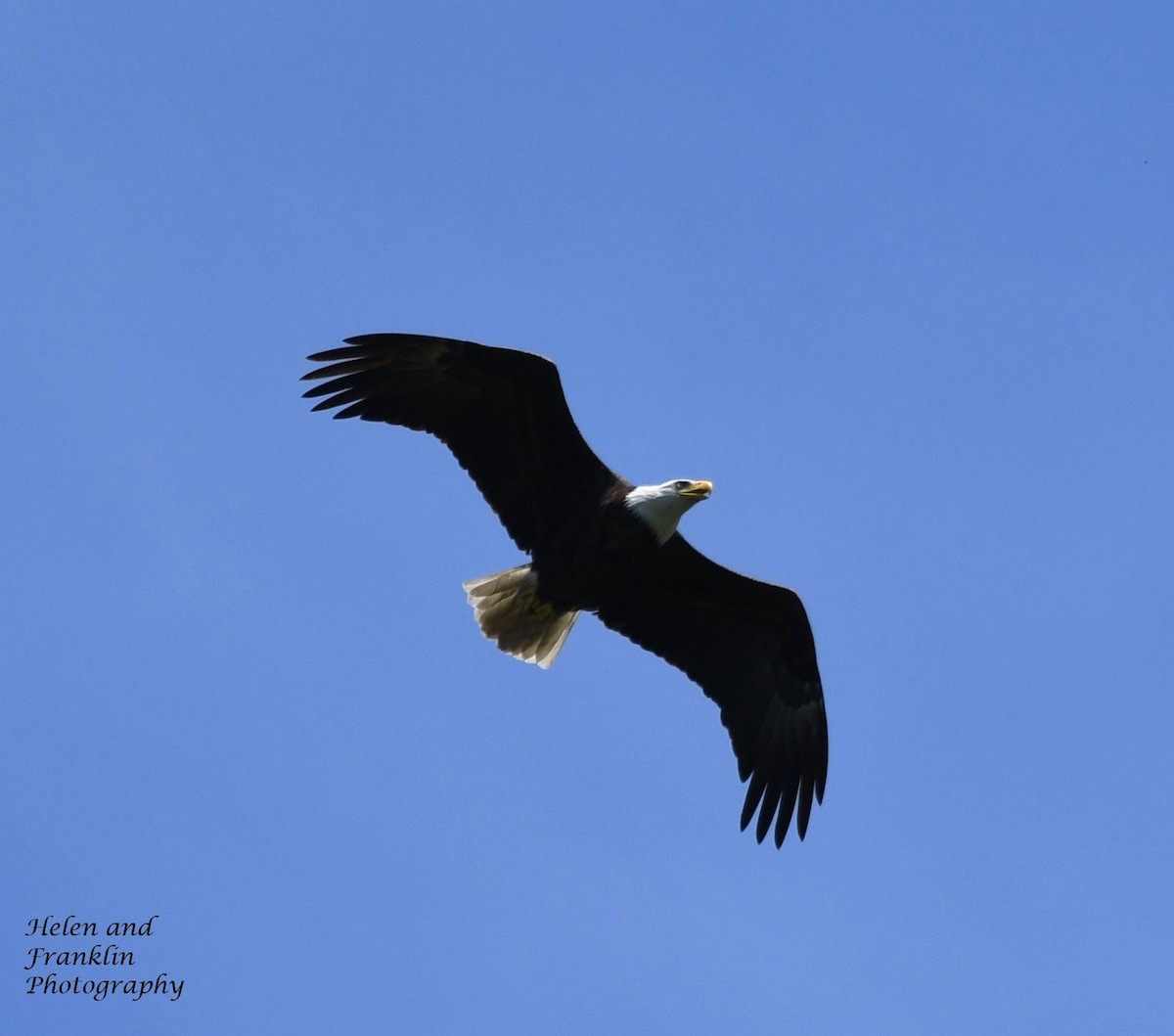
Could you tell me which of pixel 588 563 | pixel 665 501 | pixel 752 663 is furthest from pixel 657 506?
pixel 752 663

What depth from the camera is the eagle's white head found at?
9.16 metres

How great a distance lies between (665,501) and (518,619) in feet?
5.61

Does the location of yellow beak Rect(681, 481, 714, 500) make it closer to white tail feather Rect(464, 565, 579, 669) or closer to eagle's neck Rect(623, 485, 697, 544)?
eagle's neck Rect(623, 485, 697, 544)

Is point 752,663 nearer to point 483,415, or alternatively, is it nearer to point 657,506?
point 657,506

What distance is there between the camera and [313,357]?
31.0 feet

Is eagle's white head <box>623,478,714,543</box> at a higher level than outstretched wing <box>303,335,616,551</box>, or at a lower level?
lower

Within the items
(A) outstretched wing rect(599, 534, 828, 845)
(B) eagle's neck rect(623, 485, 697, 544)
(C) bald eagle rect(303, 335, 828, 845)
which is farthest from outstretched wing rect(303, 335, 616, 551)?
(A) outstretched wing rect(599, 534, 828, 845)

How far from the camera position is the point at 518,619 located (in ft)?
33.5

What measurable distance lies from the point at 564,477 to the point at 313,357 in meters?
1.93

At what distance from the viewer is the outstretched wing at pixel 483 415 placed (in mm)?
9406

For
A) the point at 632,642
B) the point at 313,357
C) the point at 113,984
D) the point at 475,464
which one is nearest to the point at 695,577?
the point at 632,642

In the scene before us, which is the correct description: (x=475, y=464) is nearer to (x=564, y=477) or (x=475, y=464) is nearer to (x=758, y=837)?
(x=564, y=477)

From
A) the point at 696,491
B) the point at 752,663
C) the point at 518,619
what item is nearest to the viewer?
the point at 696,491

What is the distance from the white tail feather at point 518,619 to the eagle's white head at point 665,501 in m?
1.21
